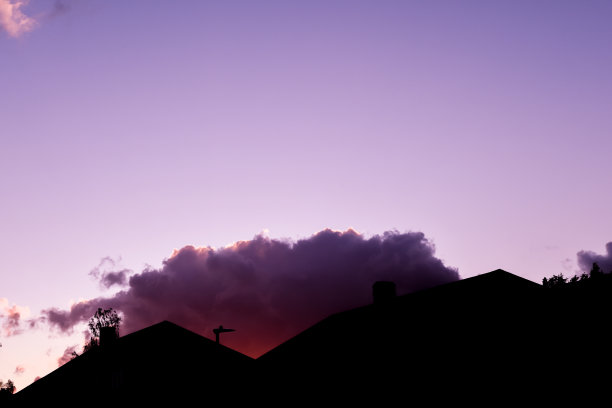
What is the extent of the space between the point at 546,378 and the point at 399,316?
8.28 m

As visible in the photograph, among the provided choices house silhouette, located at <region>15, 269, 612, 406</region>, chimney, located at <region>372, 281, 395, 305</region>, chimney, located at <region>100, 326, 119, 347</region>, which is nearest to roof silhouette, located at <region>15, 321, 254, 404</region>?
house silhouette, located at <region>15, 269, 612, 406</region>

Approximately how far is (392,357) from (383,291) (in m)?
5.27

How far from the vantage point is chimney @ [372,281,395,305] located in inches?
1267

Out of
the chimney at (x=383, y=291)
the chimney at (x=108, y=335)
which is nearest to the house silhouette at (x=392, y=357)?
the chimney at (x=383, y=291)

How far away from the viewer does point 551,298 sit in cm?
2403

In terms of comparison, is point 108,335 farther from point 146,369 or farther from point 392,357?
point 392,357

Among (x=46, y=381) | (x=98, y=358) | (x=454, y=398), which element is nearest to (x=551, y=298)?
(x=454, y=398)

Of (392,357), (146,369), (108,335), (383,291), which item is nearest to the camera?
(392,357)

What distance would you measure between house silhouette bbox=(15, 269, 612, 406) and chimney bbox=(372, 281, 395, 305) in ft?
0.19

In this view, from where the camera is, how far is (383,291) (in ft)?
106

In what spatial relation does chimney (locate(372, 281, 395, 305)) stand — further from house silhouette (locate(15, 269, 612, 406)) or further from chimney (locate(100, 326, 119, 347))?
chimney (locate(100, 326, 119, 347))

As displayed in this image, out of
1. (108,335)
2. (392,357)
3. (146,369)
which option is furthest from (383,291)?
(108,335)

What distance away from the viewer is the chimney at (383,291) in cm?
3219

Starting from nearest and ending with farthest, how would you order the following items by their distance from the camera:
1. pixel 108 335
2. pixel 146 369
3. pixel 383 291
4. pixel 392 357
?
pixel 392 357
pixel 383 291
pixel 146 369
pixel 108 335
